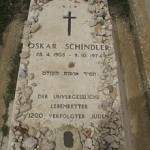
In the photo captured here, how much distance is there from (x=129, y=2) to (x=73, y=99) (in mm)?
3791

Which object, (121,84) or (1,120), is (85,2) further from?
(1,120)

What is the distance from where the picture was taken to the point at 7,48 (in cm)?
800

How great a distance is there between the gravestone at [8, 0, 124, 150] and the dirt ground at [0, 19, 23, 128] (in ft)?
4.25

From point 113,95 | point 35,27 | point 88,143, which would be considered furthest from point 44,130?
point 35,27

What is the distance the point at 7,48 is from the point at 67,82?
246 cm

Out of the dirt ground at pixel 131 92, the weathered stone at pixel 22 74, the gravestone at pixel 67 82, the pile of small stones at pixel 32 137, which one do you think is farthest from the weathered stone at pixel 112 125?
the weathered stone at pixel 22 74

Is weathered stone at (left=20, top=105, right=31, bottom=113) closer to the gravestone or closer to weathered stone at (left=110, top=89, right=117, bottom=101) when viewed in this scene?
the gravestone

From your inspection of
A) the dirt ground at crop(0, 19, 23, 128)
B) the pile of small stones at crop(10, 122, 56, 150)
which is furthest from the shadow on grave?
the dirt ground at crop(0, 19, 23, 128)

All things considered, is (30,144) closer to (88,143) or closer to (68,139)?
(68,139)

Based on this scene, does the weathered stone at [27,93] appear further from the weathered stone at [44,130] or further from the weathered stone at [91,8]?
the weathered stone at [91,8]

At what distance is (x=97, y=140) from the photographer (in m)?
5.46

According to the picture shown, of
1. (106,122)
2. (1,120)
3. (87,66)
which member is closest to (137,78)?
(87,66)

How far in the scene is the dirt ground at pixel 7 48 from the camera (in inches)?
289

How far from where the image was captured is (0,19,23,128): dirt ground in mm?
7334
